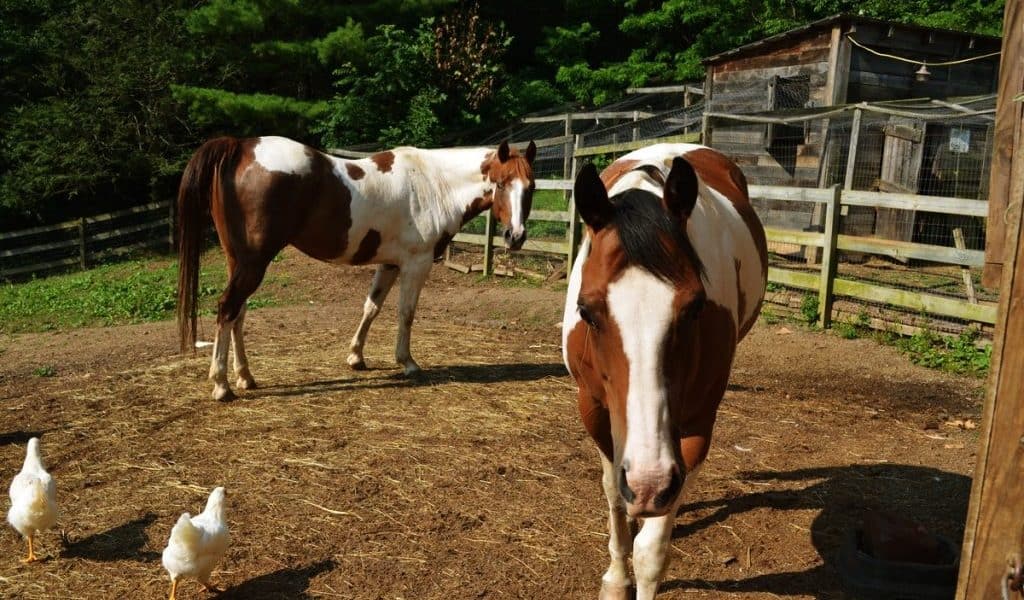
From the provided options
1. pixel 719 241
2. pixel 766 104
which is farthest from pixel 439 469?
pixel 766 104

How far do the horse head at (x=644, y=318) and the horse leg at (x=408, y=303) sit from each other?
4.02 meters

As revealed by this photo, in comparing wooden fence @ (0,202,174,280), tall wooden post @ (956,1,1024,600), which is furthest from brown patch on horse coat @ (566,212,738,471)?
wooden fence @ (0,202,174,280)

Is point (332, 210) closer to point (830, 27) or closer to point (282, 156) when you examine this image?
point (282, 156)

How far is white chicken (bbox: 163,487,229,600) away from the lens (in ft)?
8.65

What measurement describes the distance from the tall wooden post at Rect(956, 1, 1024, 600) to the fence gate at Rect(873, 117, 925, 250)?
929 centimetres

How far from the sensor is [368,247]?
5988mm

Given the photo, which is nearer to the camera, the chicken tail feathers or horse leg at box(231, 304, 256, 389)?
the chicken tail feathers

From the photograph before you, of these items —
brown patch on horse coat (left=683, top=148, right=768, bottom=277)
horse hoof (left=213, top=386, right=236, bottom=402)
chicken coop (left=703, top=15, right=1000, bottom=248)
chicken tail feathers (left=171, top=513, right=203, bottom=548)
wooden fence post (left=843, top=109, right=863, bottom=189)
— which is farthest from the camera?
chicken coop (left=703, top=15, right=1000, bottom=248)

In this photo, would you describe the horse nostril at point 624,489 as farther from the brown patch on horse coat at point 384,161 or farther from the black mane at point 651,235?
the brown patch on horse coat at point 384,161

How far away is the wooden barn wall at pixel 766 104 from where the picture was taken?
35.3 feet

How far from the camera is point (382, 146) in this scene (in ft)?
47.6

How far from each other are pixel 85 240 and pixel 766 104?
1308 cm

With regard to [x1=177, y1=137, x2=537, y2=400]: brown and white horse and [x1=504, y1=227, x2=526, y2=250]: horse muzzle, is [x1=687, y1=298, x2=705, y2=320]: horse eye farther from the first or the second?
[x1=504, y1=227, x2=526, y2=250]: horse muzzle

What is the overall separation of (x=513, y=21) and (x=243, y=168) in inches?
843
